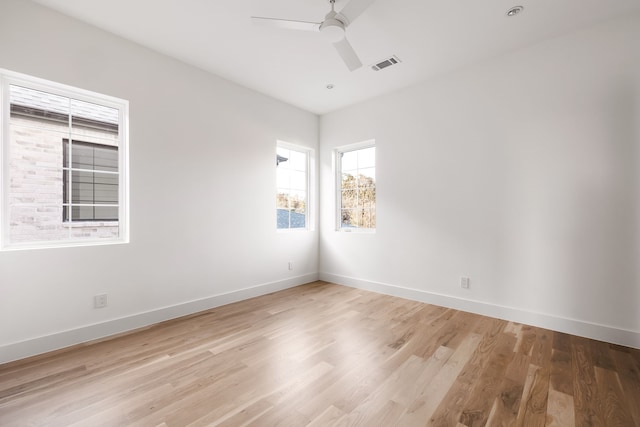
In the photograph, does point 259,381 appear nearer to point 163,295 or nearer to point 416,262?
point 163,295

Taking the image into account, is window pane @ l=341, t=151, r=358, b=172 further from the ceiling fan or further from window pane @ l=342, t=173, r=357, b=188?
the ceiling fan

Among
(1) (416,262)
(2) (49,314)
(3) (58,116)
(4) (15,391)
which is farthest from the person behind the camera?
(1) (416,262)

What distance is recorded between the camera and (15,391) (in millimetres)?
1842

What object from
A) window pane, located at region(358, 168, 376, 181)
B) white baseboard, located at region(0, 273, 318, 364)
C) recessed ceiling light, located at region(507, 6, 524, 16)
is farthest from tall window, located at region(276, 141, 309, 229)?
recessed ceiling light, located at region(507, 6, 524, 16)

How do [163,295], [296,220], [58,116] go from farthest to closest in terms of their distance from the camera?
1. [296,220]
2. [163,295]
3. [58,116]

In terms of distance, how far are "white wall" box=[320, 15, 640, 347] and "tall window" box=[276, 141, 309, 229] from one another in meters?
→ 1.26

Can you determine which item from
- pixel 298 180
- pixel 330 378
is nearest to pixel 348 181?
pixel 298 180

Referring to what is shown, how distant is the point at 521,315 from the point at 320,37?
11.2ft

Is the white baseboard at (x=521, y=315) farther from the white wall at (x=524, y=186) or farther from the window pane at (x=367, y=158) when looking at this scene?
the window pane at (x=367, y=158)

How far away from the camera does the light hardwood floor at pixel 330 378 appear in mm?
1626

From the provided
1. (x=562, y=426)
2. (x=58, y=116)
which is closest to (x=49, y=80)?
(x=58, y=116)

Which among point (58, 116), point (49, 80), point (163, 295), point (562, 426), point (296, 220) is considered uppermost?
point (49, 80)

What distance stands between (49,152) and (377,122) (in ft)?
12.0

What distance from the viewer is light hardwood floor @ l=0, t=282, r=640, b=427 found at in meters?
1.63
